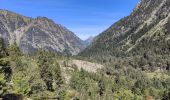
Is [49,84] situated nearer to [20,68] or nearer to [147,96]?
[20,68]

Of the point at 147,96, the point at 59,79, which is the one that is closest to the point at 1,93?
the point at 59,79

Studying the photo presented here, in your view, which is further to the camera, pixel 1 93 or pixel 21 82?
pixel 21 82

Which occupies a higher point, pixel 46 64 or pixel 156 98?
pixel 46 64

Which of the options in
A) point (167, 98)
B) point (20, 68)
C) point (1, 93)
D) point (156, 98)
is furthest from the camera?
point (156, 98)

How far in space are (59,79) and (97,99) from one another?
3187 cm

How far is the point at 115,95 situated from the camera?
166875 mm

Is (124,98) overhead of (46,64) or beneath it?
beneath

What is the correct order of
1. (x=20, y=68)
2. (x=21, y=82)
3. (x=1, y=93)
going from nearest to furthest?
(x=1, y=93) < (x=21, y=82) < (x=20, y=68)

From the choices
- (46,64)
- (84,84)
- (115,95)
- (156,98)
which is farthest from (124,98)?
(46,64)

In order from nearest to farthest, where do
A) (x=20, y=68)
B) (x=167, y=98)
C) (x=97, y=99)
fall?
(x=20, y=68) < (x=167, y=98) < (x=97, y=99)

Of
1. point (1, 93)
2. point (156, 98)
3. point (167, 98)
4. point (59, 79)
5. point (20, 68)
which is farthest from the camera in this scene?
point (156, 98)

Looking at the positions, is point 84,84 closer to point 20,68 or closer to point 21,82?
point 20,68

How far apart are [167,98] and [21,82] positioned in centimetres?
8508

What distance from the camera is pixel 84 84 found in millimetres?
165000
